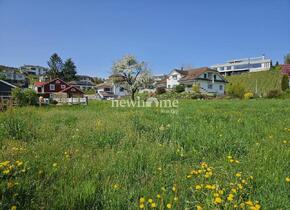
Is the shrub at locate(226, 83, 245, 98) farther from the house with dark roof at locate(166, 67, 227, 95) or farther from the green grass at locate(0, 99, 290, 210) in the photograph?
the green grass at locate(0, 99, 290, 210)

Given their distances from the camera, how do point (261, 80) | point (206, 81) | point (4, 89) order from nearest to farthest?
point (4, 89) < point (206, 81) < point (261, 80)

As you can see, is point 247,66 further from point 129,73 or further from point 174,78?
point 129,73

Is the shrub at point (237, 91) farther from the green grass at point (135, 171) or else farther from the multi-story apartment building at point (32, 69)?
the multi-story apartment building at point (32, 69)

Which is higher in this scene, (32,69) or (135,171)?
(32,69)

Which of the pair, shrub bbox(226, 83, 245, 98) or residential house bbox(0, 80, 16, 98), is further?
shrub bbox(226, 83, 245, 98)

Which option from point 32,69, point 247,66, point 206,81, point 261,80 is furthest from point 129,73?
point 32,69

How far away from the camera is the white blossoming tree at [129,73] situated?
37.4m

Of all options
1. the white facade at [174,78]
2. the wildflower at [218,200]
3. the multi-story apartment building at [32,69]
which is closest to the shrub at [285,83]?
the white facade at [174,78]

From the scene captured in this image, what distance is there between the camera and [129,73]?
37469 millimetres

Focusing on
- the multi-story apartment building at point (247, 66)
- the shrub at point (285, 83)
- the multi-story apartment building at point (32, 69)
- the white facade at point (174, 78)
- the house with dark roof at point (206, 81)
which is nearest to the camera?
the shrub at point (285, 83)

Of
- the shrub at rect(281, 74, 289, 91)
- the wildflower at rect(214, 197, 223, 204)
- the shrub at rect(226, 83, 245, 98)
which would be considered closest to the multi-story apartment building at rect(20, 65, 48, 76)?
the shrub at rect(226, 83, 245, 98)

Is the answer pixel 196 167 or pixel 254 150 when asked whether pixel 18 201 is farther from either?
pixel 254 150

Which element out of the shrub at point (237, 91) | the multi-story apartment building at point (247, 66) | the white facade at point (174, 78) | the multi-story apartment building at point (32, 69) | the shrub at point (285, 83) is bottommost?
the shrub at point (237, 91)

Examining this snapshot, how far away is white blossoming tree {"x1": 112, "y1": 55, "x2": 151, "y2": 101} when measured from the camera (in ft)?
123
